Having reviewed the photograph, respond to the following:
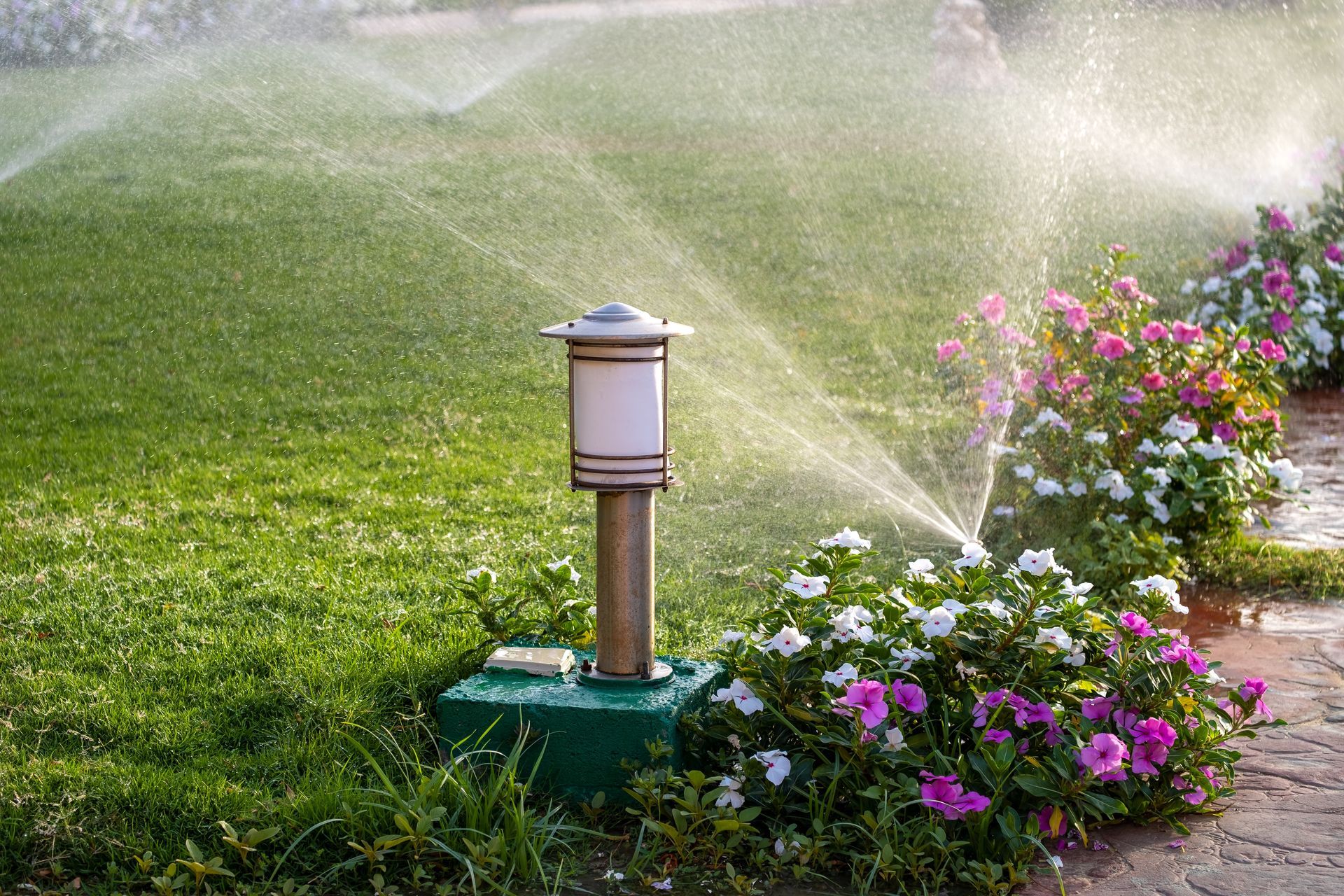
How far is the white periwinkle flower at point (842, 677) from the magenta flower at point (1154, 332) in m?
2.51

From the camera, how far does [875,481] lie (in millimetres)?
5395

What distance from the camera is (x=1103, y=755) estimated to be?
2.72 m

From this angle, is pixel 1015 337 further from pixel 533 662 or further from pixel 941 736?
pixel 533 662

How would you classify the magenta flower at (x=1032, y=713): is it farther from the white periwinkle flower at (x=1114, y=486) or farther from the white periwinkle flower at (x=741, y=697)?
the white periwinkle flower at (x=1114, y=486)

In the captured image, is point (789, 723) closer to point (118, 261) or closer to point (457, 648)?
point (457, 648)

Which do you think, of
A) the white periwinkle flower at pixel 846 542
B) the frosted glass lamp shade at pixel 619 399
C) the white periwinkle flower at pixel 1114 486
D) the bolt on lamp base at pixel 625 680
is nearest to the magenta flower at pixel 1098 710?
the white periwinkle flower at pixel 846 542

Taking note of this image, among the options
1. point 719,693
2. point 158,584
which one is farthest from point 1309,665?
point 158,584

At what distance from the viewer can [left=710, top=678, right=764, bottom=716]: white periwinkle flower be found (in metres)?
2.82

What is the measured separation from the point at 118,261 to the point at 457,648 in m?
6.58

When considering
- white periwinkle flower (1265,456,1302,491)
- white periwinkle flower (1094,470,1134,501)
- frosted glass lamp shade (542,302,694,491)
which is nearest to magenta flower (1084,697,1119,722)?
frosted glass lamp shade (542,302,694,491)

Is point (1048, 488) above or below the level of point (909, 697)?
above

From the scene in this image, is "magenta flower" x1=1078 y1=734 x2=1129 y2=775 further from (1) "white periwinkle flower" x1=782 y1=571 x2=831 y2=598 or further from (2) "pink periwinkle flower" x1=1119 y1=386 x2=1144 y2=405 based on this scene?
(2) "pink periwinkle flower" x1=1119 y1=386 x2=1144 y2=405

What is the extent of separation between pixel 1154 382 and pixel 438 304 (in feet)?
16.6

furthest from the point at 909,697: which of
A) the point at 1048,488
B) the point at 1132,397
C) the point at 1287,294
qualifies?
the point at 1287,294
